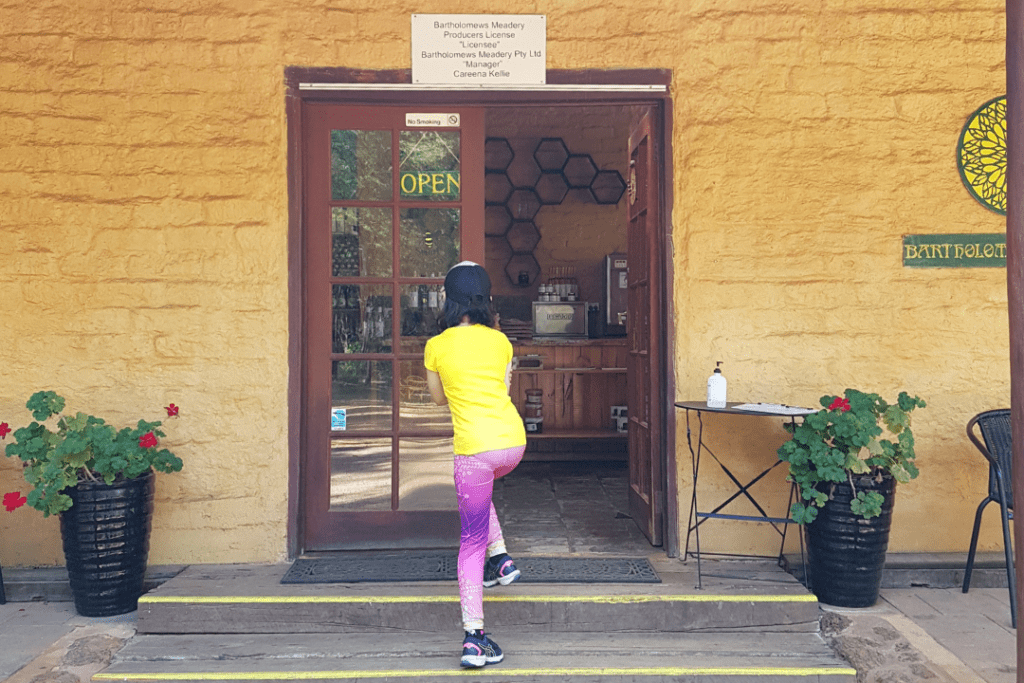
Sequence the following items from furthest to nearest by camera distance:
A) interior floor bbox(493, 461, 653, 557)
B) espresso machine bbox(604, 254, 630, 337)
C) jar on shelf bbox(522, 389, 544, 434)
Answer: espresso machine bbox(604, 254, 630, 337), jar on shelf bbox(522, 389, 544, 434), interior floor bbox(493, 461, 653, 557)

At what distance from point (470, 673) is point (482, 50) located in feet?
9.73

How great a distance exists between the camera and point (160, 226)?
4293mm

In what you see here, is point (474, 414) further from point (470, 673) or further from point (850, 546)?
point (850, 546)

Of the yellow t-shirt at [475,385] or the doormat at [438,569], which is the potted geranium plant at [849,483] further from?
the yellow t-shirt at [475,385]

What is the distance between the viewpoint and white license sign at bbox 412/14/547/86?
170 inches

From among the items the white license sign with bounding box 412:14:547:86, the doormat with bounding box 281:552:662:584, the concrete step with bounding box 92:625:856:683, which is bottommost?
the concrete step with bounding box 92:625:856:683

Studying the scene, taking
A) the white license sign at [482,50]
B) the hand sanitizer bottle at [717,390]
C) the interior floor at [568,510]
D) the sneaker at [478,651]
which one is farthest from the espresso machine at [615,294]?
the sneaker at [478,651]

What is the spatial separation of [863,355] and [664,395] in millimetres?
1037

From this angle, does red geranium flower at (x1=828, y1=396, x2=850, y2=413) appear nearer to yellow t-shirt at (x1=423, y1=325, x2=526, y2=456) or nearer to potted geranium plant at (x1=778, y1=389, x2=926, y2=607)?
potted geranium plant at (x1=778, y1=389, x2=926, y2=607)

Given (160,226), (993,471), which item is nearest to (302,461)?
(160,226)

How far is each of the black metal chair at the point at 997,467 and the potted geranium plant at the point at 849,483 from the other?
1.28 feet

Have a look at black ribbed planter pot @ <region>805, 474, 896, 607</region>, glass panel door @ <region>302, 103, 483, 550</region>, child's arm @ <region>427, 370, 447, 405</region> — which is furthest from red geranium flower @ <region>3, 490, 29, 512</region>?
black ribbed planter pot @ <region>805, 474, 896, 607</region>

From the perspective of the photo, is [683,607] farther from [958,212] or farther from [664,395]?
[958,212]

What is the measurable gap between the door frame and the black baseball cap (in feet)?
4.37
